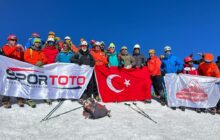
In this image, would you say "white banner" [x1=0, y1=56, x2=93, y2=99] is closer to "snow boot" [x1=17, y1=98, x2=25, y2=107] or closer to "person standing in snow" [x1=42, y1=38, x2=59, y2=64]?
"snow boot" [x1=17, y1=98, x2=25, y2=107]

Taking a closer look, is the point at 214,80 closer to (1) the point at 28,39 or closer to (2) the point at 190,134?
(2) the point at 190,134

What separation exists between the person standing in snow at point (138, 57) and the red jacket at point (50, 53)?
141 inches

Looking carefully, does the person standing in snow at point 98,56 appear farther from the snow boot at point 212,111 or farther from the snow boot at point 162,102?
the snow boot at point 212,111

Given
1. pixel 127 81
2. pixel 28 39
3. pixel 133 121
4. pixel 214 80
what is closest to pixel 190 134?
pixel 133 121

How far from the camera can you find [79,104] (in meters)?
11.8

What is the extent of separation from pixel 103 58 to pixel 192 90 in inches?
171

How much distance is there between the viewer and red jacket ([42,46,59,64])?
41.0 ft

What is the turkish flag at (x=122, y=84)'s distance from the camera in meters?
A: 12.4

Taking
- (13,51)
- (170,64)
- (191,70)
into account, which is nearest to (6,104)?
(13,51)

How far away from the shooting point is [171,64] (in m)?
13.7

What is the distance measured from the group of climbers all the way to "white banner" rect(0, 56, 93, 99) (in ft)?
0.90

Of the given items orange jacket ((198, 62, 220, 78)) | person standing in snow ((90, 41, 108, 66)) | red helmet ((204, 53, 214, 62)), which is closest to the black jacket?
person standing in snow ((90, 41, 108, 66))

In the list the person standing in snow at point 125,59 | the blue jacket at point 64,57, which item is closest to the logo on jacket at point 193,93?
the person standing in snow at point 125,59

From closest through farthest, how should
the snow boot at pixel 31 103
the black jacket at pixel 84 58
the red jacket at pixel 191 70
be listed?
the snow boot at pixel 31 103 < the black jacket at pixel 84 58 < the red jacket at pixel 191 70
